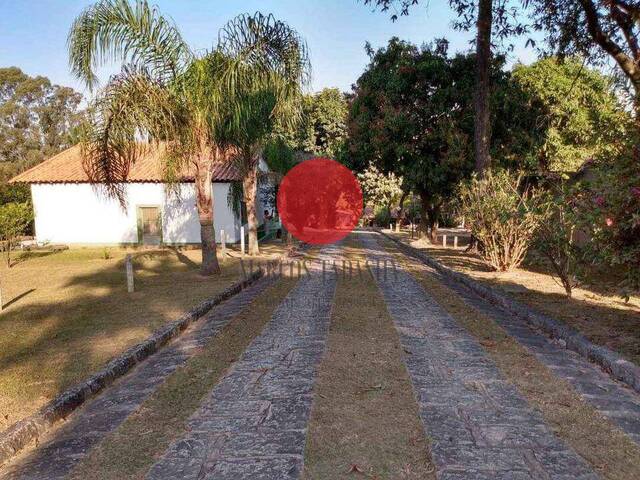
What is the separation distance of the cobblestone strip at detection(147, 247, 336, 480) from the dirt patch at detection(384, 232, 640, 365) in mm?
3719

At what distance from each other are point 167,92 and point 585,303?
981 centimetres

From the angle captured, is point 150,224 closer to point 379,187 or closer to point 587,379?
point 587,379

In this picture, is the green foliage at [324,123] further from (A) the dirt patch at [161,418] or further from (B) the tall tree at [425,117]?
(A) the dirt patch at [161,418]

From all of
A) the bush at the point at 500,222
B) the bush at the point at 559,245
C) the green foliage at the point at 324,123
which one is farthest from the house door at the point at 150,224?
the green foliage at the point at 324,123

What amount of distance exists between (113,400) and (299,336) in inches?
105

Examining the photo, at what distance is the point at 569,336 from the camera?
6051 millimetres

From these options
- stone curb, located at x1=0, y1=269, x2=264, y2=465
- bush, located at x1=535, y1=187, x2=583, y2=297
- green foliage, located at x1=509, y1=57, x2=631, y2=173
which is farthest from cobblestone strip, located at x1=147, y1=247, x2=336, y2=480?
green foliage, located at x1=509, y1=57, x2=631, y2=173

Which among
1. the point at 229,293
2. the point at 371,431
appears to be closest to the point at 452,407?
the point at 371,431

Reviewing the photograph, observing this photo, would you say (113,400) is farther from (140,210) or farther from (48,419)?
(140,210)

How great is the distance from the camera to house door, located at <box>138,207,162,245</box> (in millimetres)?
21672

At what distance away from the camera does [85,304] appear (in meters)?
8.89

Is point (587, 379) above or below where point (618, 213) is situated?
below

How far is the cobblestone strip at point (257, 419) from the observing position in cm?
317

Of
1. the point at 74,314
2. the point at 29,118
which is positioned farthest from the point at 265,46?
the point at 29,118
